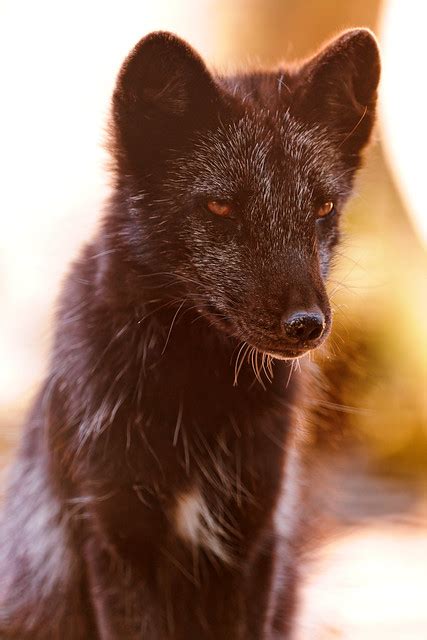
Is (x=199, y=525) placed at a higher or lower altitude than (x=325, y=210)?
lower

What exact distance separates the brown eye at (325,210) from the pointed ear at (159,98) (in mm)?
172

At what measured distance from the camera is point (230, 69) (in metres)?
1.07

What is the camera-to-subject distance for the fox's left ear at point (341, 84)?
3.07 ft

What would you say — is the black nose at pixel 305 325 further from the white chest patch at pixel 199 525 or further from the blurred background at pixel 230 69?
the white chest patch at pixel 199 525

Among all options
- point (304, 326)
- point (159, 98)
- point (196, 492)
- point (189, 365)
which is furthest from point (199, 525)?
point (159, 98)

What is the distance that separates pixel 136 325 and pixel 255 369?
17cm

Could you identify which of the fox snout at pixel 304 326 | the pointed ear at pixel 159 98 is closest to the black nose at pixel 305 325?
the fox snout at pixel 304 326

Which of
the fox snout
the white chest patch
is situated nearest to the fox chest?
the white chest patch

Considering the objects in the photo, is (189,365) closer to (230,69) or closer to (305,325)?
(305,325)

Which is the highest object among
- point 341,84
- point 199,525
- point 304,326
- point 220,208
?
point 341,84

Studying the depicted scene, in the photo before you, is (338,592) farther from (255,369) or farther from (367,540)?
(255,369)

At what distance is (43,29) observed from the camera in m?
1.06

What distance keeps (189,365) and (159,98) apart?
0.34 metres

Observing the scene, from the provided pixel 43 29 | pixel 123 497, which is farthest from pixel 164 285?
pixel 43 29
